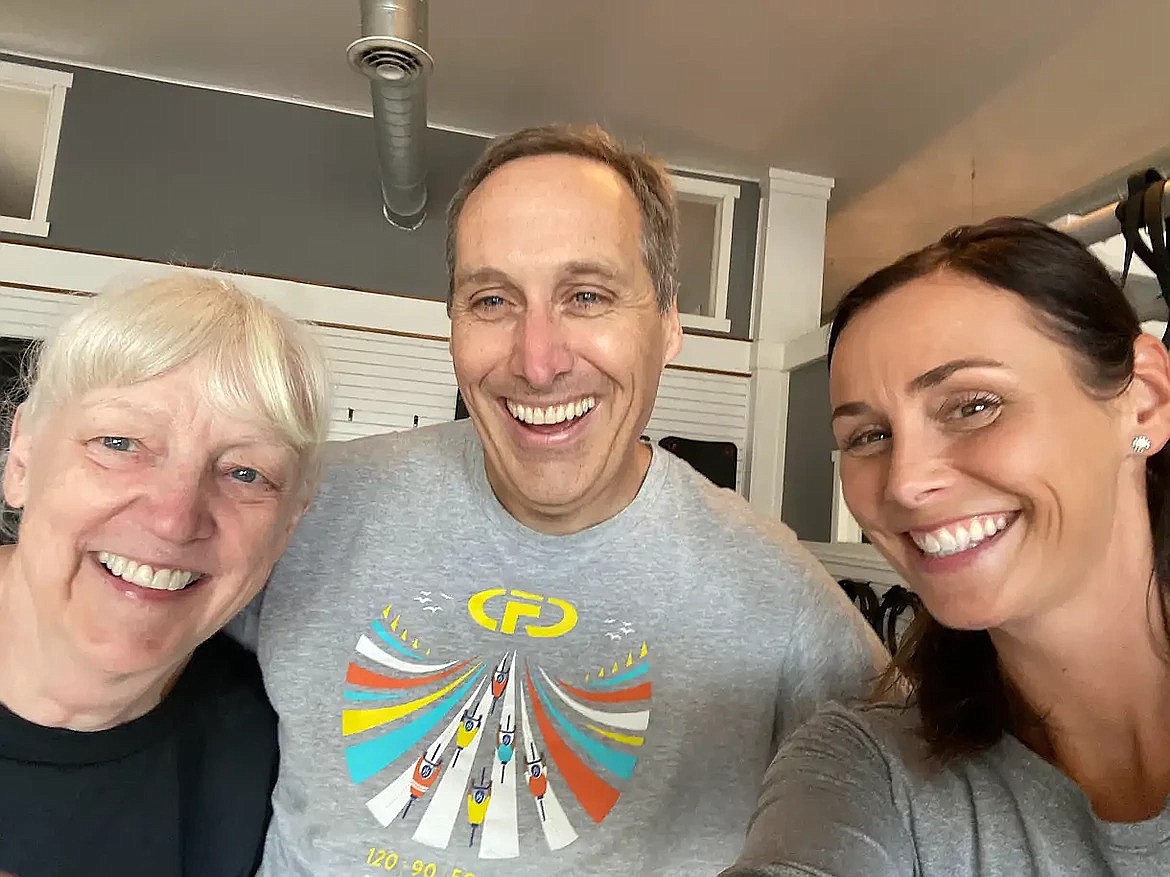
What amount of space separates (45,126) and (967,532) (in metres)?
3.61

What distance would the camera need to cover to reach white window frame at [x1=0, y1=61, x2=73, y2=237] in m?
3.15

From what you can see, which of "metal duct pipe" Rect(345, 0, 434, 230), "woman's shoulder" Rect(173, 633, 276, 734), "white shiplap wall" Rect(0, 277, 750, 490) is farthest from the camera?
"white shiplap wall" Rect(0, 277, 750, 490)

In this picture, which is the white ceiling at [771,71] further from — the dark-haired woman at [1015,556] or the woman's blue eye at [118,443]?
the woman's blue eye at [118,443]

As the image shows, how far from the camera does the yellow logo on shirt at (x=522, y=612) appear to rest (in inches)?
47.8

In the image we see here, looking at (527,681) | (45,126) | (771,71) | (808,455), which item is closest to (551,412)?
(527,681)

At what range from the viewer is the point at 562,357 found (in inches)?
47.2

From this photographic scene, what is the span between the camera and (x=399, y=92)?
2.53 m

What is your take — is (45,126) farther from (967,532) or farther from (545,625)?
(967,532)

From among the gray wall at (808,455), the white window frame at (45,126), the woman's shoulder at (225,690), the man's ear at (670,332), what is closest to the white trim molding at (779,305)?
the gray wall at (808,455)

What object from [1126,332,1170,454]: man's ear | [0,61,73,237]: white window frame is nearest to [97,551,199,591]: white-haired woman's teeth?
[1126,332,1170,454]: man's ear

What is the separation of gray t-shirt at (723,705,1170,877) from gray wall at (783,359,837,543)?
2720 millimetres

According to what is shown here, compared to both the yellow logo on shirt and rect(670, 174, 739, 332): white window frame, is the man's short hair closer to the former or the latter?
the yellow logo on shirt

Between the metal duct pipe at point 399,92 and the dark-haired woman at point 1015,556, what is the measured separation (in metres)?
1.69

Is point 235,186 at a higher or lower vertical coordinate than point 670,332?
higher
